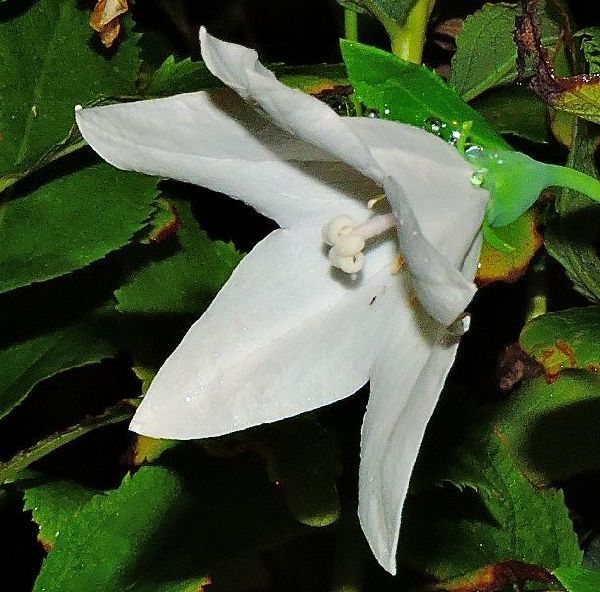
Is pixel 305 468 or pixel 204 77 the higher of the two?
pixel 204 77

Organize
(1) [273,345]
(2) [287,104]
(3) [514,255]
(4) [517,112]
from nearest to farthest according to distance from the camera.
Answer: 1. (2) [287,104]
2. (1) [273,345]
3. (3) [514,255]
4. (4) [517,112]

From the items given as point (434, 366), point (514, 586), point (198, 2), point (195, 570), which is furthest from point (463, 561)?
point (198, 2)

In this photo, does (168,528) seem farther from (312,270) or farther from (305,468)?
(312,270)

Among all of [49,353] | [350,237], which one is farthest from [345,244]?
[49,353]

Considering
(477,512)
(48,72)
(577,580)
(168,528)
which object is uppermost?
(48,72)

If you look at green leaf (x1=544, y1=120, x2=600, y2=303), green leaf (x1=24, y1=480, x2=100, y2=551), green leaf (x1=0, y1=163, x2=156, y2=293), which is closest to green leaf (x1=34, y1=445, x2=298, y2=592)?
green leaf (x1=24, y1=480, x2=100, y2=551)

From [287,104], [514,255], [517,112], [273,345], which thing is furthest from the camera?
[517,112]

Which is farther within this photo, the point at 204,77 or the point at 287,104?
the point at 204,77
